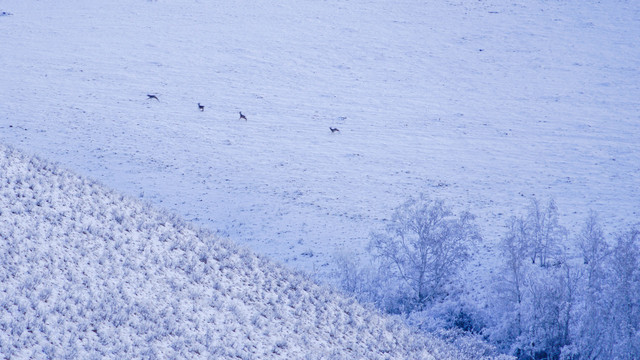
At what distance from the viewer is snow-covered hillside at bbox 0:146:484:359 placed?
8.80 m

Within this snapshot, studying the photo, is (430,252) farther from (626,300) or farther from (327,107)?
(327,107)

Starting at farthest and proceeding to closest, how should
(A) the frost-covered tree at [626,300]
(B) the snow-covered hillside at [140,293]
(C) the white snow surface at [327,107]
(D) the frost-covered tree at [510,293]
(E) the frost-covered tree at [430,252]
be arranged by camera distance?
(C) the white snow surface at [327,107] → (E) the frost-covered tree at [430,252] → (D) the frost-covered tree at [510,293] → (A) the frost-covered tree at [626,300] → (B) the snow-covered hillside at [140,293]

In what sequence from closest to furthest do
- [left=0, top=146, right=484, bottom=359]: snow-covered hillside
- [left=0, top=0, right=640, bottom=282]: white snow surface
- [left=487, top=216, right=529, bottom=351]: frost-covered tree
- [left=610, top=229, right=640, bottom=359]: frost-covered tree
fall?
[left=0, top=146, right=484, bottom=359]: snow-covered hillside
[left=610, top=229, right=640, bottom=359]: frost-covered tree
[left=487, top=216, right=529, bottom=351]: frost-covered tree
[left=0, top=0, right=640, bottom=282]: white snow surface

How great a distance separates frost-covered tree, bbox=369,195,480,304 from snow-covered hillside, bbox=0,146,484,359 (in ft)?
25.1

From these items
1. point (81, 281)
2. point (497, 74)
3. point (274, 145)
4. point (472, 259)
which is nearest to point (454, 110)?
point (497, 74)

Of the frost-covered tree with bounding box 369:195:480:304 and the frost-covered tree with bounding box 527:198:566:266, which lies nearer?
the frost-covered tree with bounding box 369:195:480:304

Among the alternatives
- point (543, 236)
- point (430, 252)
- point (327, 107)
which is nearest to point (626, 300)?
point (543, 236)

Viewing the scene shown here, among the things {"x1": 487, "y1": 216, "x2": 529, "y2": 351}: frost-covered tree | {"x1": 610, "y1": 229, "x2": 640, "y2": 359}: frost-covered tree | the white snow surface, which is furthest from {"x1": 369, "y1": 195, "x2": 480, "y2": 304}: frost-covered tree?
{"x1": 610, "y1": 229, "x2": 640, "y2": 359}: frost-covered tree

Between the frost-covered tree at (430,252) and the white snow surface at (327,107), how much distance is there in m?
2.29

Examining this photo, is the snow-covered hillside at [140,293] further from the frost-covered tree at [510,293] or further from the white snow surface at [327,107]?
the white snow surface at [327,107]

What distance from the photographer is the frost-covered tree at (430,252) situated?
21.5m

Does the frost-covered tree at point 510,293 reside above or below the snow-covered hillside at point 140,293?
below

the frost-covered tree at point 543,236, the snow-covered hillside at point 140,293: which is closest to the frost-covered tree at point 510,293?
the frost-covered tree at point 543,236

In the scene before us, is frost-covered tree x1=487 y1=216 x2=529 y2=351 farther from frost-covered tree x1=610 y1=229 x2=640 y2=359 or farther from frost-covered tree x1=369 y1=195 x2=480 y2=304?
frost-covered tree x1=610 y1=229 x2=640 y2=359
